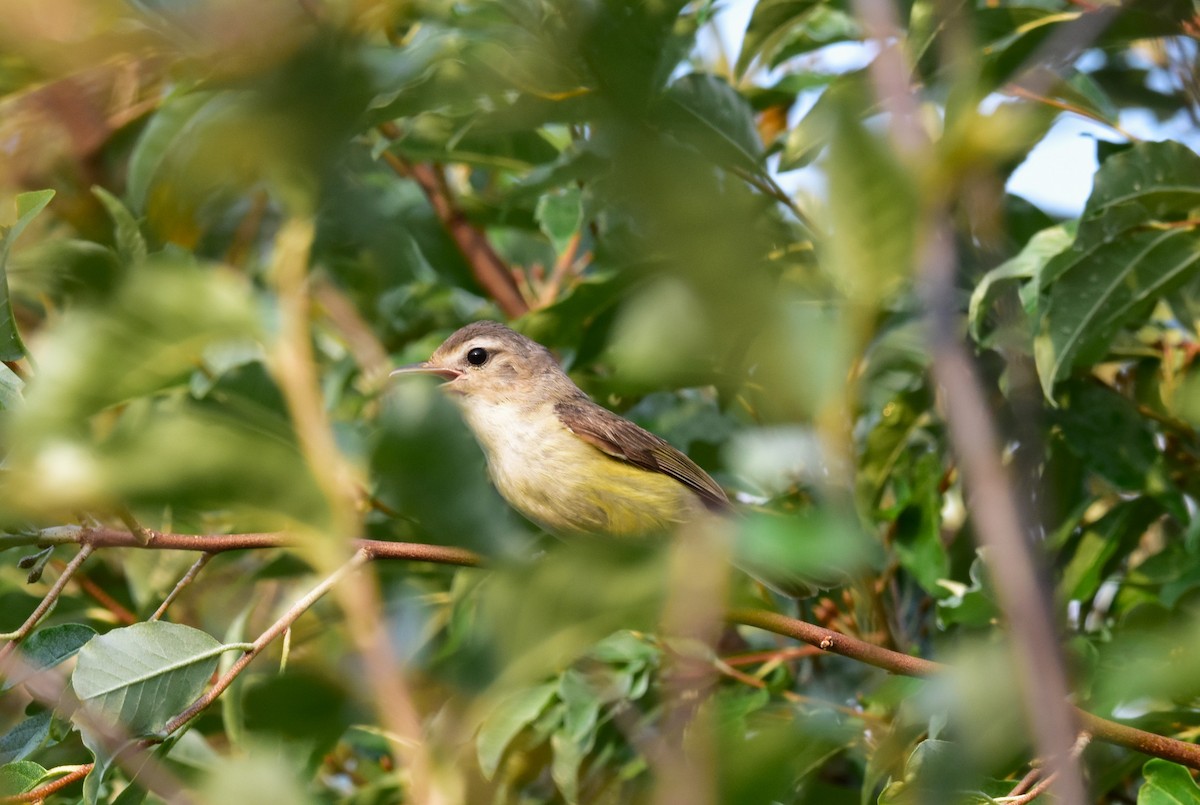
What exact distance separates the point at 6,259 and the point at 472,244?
2012 mm

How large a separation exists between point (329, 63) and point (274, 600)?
3670 mm

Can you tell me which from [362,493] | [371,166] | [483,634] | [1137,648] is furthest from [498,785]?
[483,634]

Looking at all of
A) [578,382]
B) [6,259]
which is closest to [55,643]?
[6,259]

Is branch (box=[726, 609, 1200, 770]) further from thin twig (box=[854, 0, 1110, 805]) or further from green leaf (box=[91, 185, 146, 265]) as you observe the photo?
green leaf (box=[91, 185, 146, 265])

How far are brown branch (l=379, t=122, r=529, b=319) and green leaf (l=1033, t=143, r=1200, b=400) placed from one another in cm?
166

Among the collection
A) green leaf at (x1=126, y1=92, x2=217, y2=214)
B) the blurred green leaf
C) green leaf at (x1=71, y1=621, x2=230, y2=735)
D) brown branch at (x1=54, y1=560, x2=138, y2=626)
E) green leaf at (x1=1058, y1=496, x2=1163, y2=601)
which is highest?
the blurred green leaf

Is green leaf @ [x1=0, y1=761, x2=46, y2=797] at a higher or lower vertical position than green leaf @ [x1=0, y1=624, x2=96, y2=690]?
lower

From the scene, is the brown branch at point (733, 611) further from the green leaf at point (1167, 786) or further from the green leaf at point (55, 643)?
the green leaf at point (55, 643)

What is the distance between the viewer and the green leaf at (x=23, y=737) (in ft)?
6.33

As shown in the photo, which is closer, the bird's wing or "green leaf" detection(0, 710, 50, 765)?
"green leaf" detection(0, 710, 50, 765)

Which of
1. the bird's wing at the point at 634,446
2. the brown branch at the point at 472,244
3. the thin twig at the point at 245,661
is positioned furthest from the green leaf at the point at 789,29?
the thin twig at the point at 245,661

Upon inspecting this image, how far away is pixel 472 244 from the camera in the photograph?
3756 mm

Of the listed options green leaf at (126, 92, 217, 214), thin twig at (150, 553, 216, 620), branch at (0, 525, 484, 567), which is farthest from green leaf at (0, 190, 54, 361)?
green leaf at (126, 92, 217, 214)

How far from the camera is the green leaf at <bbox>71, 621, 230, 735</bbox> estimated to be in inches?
68.2
